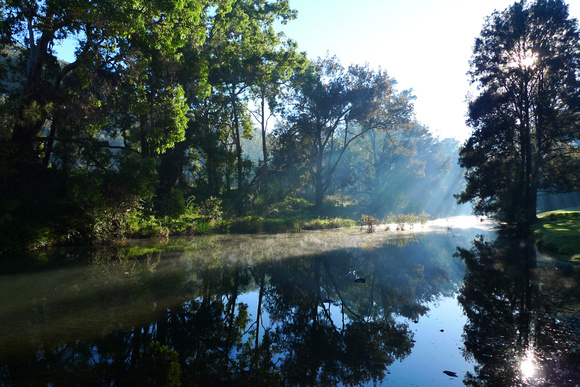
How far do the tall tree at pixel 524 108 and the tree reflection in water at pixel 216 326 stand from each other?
57.2ft

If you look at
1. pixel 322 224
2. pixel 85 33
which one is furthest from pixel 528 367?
pixel 322 224

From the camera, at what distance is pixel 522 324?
5980 mm

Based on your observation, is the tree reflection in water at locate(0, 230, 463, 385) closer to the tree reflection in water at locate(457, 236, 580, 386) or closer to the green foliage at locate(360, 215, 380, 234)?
the tree reflection in water at locate(457, 236, 580, 386)

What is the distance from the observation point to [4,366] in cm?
417

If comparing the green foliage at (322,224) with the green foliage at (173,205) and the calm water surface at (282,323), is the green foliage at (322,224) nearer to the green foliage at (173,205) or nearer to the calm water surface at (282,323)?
the green foliage at (173,205)

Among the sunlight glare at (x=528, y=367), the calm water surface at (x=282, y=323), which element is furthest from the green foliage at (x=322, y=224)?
the sunlight glare at (x=528, y=367)

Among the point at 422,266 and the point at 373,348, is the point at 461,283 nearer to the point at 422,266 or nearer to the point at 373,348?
the point at 422,266

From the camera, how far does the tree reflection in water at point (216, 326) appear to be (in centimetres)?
421

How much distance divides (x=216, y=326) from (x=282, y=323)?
1216 mm

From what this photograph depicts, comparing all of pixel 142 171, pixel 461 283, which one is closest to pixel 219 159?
pixel 142 171

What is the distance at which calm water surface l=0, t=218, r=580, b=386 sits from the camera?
13.9 ft

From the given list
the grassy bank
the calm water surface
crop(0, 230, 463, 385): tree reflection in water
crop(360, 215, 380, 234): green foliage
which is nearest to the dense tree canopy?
the calm water surface

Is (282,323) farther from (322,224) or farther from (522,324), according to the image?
(322,224)

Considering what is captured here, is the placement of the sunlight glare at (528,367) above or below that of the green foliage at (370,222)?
below
